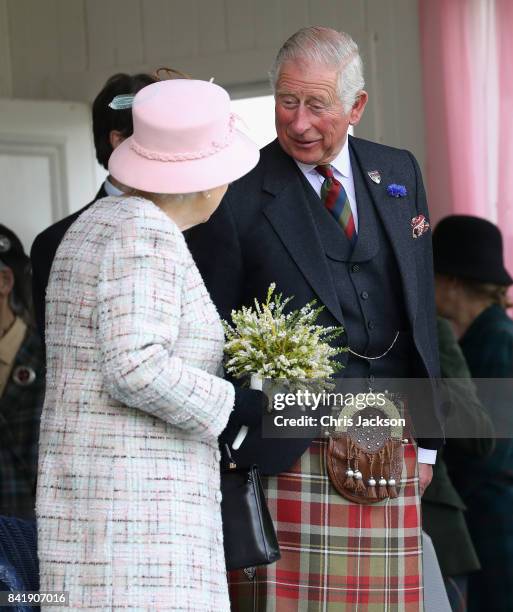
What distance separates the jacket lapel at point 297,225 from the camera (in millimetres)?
3672

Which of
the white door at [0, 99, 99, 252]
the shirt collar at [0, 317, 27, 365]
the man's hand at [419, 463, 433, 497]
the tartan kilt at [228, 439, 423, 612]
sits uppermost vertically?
the white door at [0, 99, 99, 252]

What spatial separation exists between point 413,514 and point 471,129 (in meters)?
2.83

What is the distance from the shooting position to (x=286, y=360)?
3.26 meters

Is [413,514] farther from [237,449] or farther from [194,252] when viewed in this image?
[194,252]

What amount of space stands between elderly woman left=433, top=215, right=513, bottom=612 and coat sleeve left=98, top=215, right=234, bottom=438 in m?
2.73

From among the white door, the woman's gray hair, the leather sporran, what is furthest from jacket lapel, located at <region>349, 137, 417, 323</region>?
the white door

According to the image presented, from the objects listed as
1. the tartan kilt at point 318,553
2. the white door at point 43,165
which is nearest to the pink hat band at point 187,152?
the tartan kilt at point 318,553

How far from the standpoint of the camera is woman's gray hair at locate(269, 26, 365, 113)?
3744 mm

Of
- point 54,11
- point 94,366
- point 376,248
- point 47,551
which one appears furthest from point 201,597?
point 54,11

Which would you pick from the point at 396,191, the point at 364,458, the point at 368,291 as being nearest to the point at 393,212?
the point at 396,191

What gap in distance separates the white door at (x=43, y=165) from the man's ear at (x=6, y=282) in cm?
101

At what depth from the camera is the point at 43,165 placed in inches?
261

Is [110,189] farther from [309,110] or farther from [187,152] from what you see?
[187,152]

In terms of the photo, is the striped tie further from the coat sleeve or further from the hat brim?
the coat sleeve
